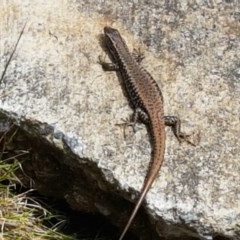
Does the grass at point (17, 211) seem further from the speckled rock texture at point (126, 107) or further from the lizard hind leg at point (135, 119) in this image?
the lizard hind leg at point (135, 119)

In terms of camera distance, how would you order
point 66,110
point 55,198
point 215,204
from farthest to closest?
point 55,198, point 66,110, point 215,204

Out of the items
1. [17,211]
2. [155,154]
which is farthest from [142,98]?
[17,211]

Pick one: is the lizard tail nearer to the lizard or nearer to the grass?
the lizard

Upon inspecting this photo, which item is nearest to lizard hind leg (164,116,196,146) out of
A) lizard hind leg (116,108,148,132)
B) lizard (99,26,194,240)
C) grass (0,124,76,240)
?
lizard (99,26,194,240)

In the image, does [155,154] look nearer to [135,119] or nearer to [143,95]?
[135,119]

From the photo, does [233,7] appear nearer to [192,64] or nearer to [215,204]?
[192,64]

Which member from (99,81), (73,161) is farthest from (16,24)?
(73,161)

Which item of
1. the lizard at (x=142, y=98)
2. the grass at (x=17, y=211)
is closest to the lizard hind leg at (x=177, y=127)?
the lizard at (x=142, y=98)
